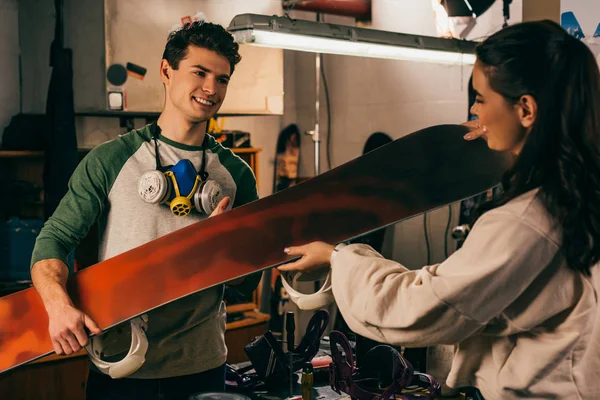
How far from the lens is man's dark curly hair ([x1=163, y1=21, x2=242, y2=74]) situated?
182 centimetres

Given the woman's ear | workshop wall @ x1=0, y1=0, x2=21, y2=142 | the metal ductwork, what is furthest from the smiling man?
the metal ductwork

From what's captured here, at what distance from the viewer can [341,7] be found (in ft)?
13.6

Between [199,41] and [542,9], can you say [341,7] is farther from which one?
[199,41]

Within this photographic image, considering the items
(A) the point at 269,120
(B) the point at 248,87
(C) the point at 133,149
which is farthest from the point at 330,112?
(C) the point at 133,149

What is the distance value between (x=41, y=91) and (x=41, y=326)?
2031mm

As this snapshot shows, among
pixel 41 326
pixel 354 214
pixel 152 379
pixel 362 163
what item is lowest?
pixel 152 379

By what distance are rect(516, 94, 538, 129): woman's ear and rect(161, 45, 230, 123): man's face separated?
871mm

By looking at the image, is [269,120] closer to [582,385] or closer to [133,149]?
[133,149]

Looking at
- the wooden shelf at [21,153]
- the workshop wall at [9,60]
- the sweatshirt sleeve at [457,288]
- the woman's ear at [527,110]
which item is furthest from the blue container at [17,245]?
the woman's ear at [527,110]

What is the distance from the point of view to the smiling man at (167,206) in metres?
1.67

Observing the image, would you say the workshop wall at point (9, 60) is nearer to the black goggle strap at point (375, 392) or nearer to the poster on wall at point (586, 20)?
the black goggle strap at point (375, 392)

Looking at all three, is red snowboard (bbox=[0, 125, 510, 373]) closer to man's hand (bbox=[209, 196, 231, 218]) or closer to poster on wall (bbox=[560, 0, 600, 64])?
man's hand (bbox=[209, 196, 231, 218])

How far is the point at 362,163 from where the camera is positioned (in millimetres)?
1646

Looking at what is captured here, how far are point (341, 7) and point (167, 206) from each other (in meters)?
2.74
